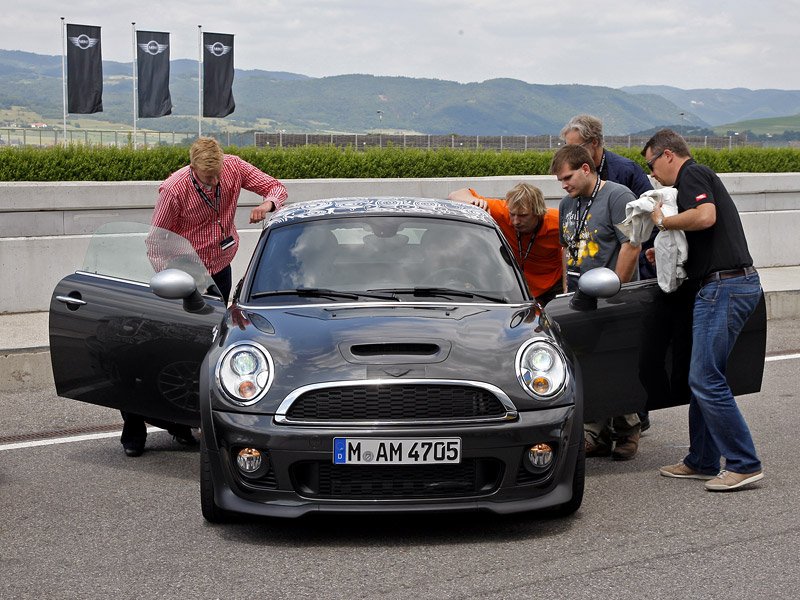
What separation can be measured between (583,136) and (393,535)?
3.40 metres

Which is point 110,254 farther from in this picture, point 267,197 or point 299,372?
point 299,372

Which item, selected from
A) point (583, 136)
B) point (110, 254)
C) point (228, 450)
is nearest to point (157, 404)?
point (110, 254)

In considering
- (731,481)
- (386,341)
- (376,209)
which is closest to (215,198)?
(376,209)

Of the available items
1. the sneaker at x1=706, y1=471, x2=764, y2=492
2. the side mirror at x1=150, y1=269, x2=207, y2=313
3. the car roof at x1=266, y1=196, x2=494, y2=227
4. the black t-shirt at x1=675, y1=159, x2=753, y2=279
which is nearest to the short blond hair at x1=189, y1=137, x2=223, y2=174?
the car roof at x1=266, y1=196, x2=494, y2=227

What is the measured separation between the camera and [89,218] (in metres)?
13.6

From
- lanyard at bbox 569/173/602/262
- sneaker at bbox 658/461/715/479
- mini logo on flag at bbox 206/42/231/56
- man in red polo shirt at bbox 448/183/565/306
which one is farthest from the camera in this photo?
mini logo on flag at bbox 206/42/231/56

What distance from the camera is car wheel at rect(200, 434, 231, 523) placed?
18.6 ft

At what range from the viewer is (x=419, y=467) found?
211 inches

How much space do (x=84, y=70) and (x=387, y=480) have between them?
109ft

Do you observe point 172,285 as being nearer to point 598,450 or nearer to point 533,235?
point 533,235

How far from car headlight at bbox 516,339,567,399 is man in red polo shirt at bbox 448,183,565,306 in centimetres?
208

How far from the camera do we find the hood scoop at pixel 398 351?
5.48 m

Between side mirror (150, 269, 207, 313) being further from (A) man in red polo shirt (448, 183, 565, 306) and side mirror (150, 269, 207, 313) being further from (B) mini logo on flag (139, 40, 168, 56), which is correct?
(B) mini logo on flag (139, 40, 168, 56)

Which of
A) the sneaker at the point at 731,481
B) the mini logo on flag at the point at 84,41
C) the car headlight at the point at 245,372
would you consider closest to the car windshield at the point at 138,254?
the car headlight at the point at 245,372
